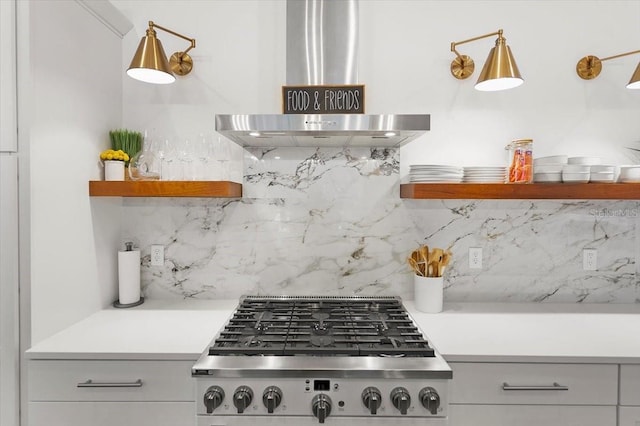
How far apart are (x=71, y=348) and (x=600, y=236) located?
2.51 metres

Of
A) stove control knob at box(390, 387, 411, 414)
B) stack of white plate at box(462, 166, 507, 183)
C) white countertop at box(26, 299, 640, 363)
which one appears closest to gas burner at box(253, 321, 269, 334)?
white countertop at box(26, 299, 640, 363)

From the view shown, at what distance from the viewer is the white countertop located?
1.40 metres

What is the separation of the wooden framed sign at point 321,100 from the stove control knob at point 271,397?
1092 mm

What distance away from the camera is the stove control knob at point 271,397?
4.16 ft

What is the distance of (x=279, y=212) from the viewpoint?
2.09m

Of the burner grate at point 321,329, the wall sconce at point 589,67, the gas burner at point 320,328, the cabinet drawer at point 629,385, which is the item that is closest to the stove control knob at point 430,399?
the burner grate at point 321,329

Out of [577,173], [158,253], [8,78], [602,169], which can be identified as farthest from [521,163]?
[8,78]

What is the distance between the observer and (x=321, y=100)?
1.68 metres

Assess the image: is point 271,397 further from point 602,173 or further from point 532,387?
point 602,173

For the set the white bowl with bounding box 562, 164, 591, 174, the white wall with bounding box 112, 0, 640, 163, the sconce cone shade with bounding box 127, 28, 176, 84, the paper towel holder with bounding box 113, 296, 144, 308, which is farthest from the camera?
the white wall with bounding box 112, 0, 640, 163

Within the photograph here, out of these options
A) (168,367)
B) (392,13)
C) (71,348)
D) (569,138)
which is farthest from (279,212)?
(569,138)

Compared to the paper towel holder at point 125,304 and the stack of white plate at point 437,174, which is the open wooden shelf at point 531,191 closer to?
the stack of white plate at point 437,174

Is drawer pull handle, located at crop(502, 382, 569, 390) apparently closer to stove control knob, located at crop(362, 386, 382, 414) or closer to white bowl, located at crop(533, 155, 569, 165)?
stove control knob, located at crop(362, 386, 382, 414)

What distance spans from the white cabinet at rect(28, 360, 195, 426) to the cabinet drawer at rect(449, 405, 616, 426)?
0.99 meters
